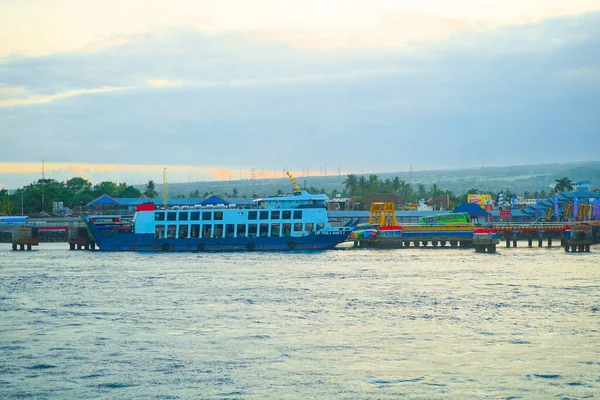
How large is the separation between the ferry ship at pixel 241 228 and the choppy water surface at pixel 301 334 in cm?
2587

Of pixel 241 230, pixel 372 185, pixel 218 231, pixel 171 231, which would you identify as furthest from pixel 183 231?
pixel 372 185

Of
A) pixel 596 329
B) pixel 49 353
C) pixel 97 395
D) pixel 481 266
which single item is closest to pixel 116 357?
pixel 49 353

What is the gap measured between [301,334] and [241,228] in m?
54.7

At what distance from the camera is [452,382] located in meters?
26.6

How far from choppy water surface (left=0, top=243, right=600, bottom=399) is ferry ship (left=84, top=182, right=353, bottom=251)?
25.9 metres

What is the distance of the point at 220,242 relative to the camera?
8831 cm

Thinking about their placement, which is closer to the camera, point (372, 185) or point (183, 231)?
point (183, 231)

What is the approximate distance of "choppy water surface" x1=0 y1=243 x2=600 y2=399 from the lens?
86.8 feet

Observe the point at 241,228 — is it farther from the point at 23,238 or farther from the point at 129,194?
the point at 129,194

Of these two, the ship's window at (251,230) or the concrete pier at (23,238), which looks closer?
the ship's window at (251,230)

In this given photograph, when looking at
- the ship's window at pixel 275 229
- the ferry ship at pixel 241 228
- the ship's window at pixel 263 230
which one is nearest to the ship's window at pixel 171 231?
the ferry ship at pixel 241 228

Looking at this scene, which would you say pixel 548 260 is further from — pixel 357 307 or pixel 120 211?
pixel 120 211

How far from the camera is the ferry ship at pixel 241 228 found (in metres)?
87.7

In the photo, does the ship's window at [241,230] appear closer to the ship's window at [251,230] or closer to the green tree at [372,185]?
the ship's window at [251,230]
